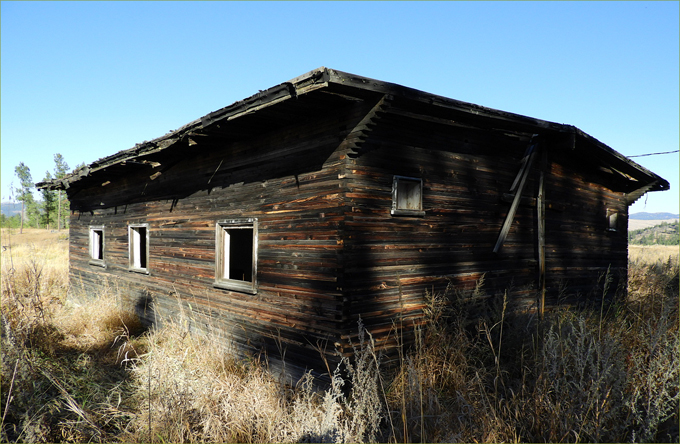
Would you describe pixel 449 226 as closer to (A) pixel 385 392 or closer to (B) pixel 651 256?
(A) pixel 385 392

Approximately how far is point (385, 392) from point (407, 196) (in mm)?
2591

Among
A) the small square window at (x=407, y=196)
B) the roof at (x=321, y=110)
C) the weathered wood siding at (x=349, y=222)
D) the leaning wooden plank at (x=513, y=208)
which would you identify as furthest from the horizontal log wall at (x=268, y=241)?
the leaning wooden plank at (x=513, y=208)

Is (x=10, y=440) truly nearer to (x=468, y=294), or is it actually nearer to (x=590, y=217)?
(x=468, y=294)

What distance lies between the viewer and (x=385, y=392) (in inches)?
194

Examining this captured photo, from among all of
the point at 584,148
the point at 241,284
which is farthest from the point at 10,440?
the point at 584,148

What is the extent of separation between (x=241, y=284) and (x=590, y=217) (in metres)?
7.64

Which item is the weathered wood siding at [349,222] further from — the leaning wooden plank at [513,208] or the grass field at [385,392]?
the grass field at [385,392]

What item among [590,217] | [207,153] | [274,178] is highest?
[207,153]

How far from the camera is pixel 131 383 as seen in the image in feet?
19.1

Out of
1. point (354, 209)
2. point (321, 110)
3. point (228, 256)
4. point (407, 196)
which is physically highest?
point (321, 110)

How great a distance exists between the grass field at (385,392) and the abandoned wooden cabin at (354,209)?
635mm

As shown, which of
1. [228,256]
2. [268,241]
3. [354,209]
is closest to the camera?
[354,209]

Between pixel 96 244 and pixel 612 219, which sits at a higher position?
pixel 612 219

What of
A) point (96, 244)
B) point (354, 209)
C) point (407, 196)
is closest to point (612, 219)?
point (407, 196)
